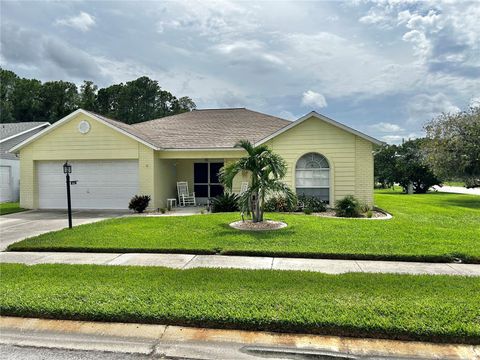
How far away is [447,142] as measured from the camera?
21016mm

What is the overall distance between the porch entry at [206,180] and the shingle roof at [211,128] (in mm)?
1761

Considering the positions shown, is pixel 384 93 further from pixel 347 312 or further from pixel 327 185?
pixel 347 312

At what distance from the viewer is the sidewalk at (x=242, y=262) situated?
19.4 feet

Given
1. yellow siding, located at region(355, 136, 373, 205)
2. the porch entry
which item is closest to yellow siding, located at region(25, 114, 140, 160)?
the porch entry

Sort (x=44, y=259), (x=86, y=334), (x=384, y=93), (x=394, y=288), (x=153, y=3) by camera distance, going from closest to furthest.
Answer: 1. (x=86, y=334)
2. (x=394, y=288)
3. (x=44, y=259)
4. (x=153, y=3)
5. (x=384, y=93)

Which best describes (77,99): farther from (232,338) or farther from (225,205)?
(232,338)

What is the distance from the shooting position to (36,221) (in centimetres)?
1195

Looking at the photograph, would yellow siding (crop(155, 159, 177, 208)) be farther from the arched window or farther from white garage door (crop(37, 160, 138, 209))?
the arched window

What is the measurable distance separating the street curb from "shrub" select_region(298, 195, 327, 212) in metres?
9.67

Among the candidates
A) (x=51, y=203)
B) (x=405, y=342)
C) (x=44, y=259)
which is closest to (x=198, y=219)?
(x=44, y=259)

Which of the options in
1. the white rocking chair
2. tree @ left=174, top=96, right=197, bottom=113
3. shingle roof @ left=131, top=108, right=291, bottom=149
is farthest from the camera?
tree @ left=174, top=96, right=197, bottom=113

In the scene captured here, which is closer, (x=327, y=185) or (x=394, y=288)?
(x=394, y=288)

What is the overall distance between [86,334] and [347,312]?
3141 mm

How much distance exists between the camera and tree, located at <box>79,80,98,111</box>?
41344 mm
